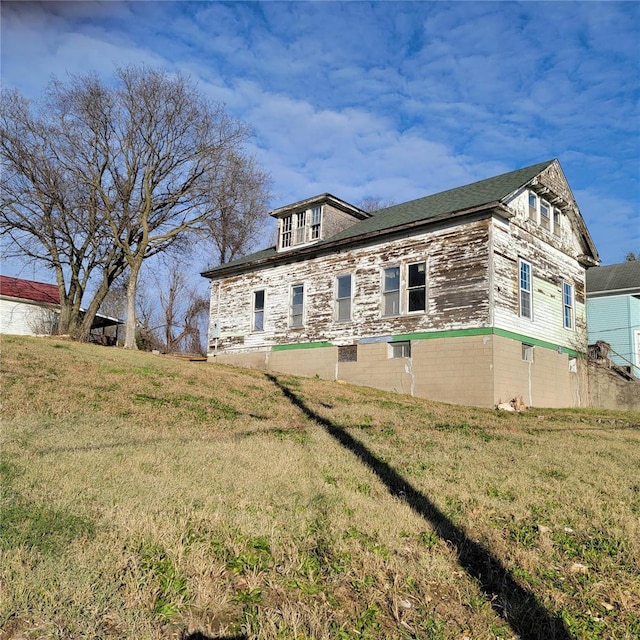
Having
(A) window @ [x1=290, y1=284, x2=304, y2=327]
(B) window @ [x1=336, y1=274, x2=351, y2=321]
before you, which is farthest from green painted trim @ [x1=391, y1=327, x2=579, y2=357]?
(A) window @ [x1=290, y1=284, x2=304, y2=327]

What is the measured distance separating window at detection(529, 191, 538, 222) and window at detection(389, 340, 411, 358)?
6412 mm

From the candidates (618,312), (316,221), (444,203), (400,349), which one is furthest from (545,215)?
(618,312)

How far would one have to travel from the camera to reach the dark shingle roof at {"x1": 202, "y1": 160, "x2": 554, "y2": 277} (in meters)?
18.1

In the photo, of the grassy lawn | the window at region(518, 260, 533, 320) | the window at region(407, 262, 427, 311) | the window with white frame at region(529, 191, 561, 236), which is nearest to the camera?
the grassy lawn

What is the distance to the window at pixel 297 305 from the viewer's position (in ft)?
74.8

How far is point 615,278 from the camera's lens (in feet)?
95.1

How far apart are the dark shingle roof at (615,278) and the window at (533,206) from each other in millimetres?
11351

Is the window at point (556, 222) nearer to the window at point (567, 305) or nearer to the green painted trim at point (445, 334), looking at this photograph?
the window at point (567, 305)

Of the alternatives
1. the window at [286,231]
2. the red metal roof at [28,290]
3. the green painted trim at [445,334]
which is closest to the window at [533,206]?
the green painted trim at [445,334]

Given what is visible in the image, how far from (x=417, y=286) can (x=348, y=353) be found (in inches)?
151

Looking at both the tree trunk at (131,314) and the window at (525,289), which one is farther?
the tree trunk at (131,314)

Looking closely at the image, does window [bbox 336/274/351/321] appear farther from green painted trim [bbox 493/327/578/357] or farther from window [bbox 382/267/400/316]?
green painted trim [bbox 493/327/578/357]

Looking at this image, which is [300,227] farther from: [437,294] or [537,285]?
[537,285]

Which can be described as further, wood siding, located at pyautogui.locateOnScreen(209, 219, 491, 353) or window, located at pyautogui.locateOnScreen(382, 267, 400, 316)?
window, located at pyautogui.locateOnScreen(382, 267, 400, 316)
